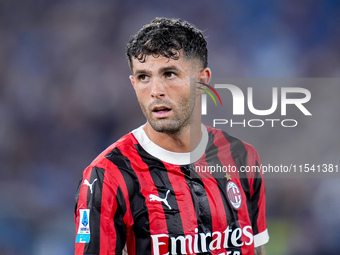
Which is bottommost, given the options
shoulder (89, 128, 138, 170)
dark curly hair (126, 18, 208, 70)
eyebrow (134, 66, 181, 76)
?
shoulder (89, 128, 138, 170)

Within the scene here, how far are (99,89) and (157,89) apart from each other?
2.65 metres

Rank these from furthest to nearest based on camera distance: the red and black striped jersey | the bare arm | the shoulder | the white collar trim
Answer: the bare arm < the white collar trim < the shoulder < the red and black striped jersey

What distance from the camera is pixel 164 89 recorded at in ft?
7.72

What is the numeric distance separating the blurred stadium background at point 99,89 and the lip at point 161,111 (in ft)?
7.93

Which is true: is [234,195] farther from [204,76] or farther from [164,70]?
[164,70]

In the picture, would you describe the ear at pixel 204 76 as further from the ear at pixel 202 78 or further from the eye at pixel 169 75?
the eye at pixel 169 75

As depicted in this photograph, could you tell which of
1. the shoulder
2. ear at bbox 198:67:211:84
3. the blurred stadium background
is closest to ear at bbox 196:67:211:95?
ear at bbox 198:67:211:84

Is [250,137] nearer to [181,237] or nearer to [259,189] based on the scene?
[259,189]

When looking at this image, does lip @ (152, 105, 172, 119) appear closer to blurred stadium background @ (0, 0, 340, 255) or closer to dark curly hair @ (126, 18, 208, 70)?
dark curly hair @ (126, 18, 208, 70)

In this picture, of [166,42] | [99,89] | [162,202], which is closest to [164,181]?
[162,202]

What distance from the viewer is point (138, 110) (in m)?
4.84

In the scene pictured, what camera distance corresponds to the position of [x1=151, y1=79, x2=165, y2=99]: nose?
234 centimetres

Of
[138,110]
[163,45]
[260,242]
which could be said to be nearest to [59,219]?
[138,110]

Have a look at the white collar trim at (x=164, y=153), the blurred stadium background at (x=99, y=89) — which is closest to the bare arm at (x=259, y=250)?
the white collar trim at (x=164, y=153)
